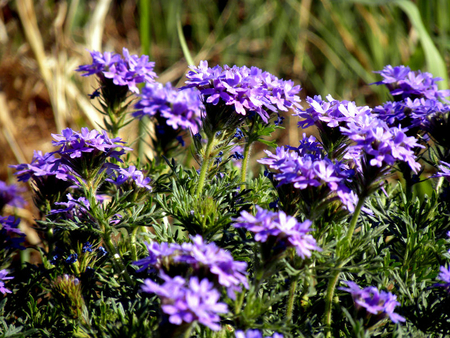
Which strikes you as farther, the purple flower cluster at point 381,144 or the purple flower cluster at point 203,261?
the purple flower cluster at point 381,144

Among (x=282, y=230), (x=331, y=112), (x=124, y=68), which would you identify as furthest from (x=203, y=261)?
(x=124, y=68)

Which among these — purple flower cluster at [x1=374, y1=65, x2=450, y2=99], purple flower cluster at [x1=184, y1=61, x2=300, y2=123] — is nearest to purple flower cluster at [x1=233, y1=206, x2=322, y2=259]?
purple flower cluster at [x1=184, y1=61, x2=300, y2=123]

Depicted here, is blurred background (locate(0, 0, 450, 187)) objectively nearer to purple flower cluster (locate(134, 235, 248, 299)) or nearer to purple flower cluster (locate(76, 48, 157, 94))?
purple flower cluster (locate(76, 48, 157, 94))

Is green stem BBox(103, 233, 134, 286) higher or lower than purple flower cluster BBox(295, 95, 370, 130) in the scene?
lower

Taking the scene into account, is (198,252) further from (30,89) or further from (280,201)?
(30,89)

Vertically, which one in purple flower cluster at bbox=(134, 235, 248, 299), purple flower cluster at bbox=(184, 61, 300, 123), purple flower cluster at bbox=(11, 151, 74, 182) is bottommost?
purple flower cluster at bbox=(134, 235, 248, 299)

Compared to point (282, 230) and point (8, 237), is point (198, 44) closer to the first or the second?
point (8, 237)

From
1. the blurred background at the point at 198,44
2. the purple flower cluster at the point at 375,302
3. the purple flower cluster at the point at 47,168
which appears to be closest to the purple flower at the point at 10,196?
the purple flower cluster at the point at 47,168

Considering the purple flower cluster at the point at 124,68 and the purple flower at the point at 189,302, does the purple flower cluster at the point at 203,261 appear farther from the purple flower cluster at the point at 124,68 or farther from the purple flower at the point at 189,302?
the purple flower cluster at the point at 124,68
